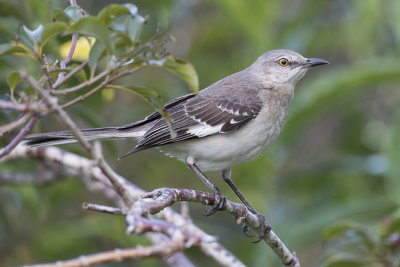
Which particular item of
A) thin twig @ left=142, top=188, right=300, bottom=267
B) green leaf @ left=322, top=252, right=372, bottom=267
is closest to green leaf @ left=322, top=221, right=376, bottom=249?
green leaf @ left=322, top=252, right=372, bottom=267

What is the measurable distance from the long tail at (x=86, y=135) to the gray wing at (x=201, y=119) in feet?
0.52

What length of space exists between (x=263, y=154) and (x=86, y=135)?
176 cm

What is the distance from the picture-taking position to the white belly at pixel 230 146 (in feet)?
14.0

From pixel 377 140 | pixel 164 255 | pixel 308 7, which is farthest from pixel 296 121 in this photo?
pixel 164 255

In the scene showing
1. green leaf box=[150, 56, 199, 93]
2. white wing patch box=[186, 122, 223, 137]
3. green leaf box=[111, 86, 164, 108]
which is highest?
green leaf box=[150, 56, 199, 93]

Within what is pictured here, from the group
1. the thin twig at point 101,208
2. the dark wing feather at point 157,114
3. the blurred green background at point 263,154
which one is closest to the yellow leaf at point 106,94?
the blurred green background at point 263,154

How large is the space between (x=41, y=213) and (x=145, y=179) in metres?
1.87

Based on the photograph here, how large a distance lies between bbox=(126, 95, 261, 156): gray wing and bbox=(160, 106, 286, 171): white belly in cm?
6

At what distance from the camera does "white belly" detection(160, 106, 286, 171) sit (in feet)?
14.0

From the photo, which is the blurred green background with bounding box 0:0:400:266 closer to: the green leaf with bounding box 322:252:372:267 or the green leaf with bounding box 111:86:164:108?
the green leaf with bounding box 322:252:372:267

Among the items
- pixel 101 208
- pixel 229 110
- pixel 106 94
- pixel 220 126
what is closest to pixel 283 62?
pixel 229 110

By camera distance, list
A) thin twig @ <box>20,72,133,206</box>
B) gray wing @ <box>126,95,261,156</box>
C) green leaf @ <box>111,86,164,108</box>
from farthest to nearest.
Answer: gray wing @ <box>126,95,261,156</box>, green leaf @ <box>111,86,164,108</box>, thin twig @ <box>20,72,133,206</box>

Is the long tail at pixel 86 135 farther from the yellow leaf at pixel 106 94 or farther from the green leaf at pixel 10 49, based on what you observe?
the green leaf at pixel 10 49

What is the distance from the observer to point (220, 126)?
4395 mm
